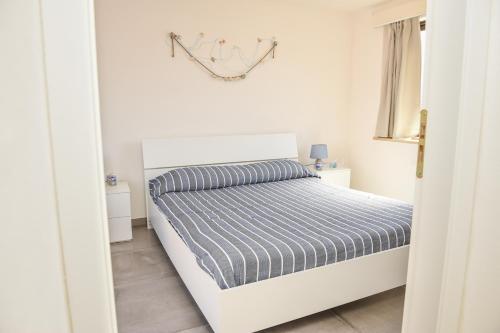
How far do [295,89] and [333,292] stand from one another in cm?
285

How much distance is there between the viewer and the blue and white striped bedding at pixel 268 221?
1.87 meters

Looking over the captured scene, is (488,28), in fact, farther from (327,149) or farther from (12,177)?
(327,149)

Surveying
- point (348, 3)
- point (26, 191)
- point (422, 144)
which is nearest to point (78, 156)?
point (26, 191)

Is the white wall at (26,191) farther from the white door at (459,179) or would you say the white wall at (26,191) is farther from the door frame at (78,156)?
the white door at (459,179)

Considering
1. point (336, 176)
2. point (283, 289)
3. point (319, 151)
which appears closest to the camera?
point (283, 289)

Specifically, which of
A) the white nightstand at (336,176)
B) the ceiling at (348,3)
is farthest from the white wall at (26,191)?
the ceiling at (348,3)

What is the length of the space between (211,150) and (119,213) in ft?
3.74

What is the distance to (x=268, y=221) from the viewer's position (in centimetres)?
244

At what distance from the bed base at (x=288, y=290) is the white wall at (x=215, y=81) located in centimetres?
168

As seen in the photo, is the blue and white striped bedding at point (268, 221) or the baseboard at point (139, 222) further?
the baseboard at point (139, 222)

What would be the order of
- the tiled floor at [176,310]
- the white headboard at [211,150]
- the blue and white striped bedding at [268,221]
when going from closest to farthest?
the blue and white striped bedding at [268,221] → the tiled floor at [176,310] → the white headboard at [211,150]

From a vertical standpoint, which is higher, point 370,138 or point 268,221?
point 370,138

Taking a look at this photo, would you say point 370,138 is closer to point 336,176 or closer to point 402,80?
point 336,176

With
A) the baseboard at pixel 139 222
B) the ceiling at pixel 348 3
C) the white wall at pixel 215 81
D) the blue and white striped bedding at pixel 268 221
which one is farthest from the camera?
the ceiling at pixel 348 3
